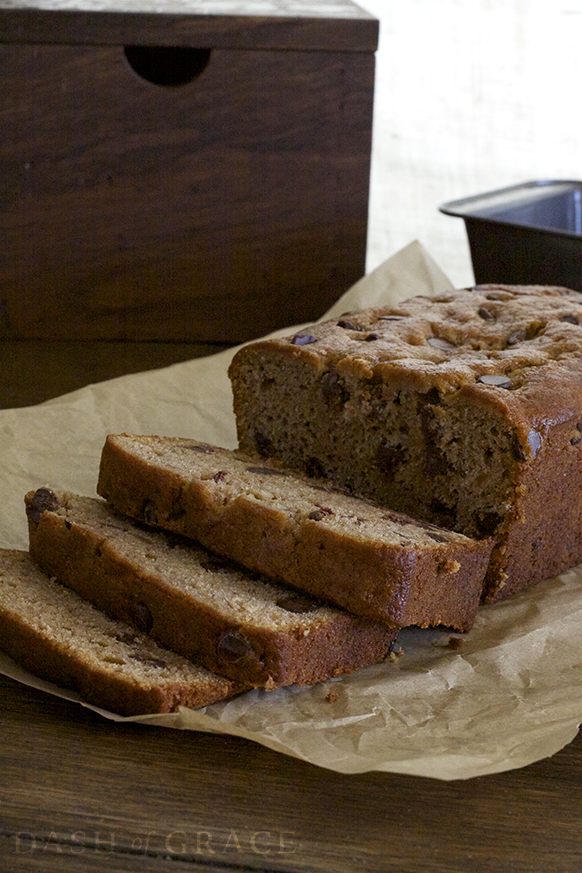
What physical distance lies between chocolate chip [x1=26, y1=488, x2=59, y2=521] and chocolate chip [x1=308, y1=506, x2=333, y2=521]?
57 cm

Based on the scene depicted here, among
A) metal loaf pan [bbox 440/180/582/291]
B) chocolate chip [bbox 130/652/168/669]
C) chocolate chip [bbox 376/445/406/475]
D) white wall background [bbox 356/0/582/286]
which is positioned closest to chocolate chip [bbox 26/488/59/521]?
chocolate chip [bbox 130/652/168/669]

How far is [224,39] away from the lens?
306 cm

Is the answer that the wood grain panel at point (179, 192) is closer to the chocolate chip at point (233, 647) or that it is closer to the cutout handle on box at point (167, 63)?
the cutout handle on box at point (167, 63)

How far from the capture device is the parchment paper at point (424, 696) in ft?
5.19

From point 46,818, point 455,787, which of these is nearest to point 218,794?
point 46,818

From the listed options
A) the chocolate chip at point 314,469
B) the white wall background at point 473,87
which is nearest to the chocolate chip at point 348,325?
the chocolate chip at point 314,469

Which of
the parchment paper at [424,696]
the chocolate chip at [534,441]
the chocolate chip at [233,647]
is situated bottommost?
the parchment paper at [424,696]

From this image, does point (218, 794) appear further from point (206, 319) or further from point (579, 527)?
point (206, 319)

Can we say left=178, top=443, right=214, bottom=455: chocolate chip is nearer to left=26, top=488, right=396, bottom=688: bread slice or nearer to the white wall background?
left=26, top=488, right=396, bottom=688: bread slice

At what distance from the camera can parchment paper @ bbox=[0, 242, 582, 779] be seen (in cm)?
158

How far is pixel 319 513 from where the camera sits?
1914mm

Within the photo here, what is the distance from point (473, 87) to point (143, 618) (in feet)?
13.9

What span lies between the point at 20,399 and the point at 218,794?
69.5 inches

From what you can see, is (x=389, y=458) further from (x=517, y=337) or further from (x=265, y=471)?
(x=517, y=337)
